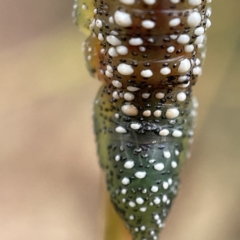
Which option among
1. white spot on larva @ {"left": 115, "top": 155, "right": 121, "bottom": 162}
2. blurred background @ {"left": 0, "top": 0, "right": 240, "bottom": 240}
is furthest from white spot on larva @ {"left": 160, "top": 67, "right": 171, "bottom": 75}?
blurred background @ {"left": 0, "top": 0, "right": 240, "bottom": 240}

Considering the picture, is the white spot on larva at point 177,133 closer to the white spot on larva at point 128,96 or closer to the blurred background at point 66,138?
the white spot on larva at point 128,96

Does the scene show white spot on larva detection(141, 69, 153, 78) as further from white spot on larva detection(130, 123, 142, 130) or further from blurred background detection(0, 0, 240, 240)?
blurred background detection(0, 0, 240, 240)

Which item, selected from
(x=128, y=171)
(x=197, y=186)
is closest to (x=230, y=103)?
(x=197, y=186)

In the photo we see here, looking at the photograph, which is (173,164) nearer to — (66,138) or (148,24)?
→ (148,24)

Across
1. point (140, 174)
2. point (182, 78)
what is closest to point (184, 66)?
point (182, 78)

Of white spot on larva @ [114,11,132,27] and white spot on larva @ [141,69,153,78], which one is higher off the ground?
white spot on larva @ [114,11,132,27]
